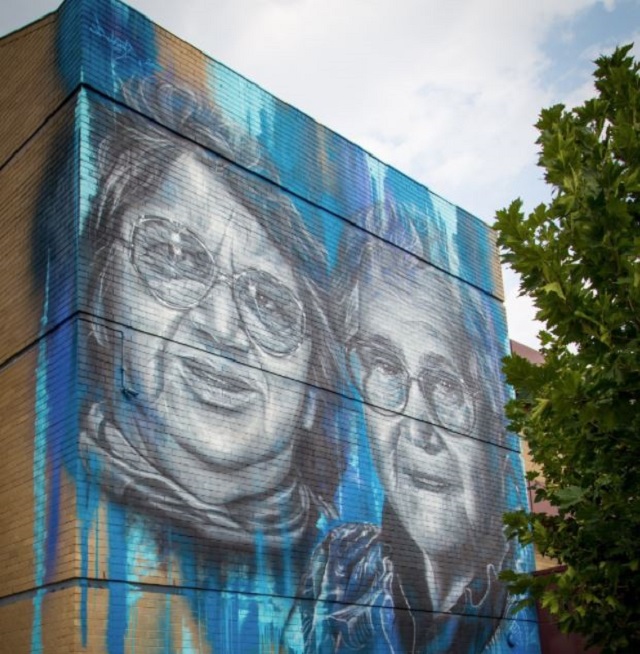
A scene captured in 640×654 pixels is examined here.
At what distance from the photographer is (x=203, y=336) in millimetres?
12219

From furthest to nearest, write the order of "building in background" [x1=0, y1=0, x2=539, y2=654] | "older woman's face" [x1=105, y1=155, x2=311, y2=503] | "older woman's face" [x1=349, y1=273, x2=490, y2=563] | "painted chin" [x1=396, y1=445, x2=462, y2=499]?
"painted chin" [x1=396, y1=445, x2=462, y2=499]
"older woman's face" [x1=349, y1=273, x2=490, y2=563]
"older woman's face" [x1=105, y1=155, x2=311, y2=503]
"building in background" [x1=0, y1=0, x2=539, y2=654]

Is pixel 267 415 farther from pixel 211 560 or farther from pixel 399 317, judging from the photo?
pixel 399 317

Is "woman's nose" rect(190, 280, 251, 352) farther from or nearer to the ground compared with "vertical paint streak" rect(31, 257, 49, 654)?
farther from the ground

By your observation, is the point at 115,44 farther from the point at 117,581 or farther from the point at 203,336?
the point at 117,581

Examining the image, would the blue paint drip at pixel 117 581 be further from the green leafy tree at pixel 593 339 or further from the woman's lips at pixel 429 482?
the woman's lips at pixel 429 482

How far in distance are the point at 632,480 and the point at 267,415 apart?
619 cm

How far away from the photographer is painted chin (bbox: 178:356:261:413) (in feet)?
39.0

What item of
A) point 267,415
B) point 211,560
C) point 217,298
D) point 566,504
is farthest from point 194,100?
point 566,504

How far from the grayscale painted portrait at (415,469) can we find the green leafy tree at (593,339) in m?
4.62

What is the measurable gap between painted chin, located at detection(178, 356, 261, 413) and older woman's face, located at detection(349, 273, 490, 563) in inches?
91.3

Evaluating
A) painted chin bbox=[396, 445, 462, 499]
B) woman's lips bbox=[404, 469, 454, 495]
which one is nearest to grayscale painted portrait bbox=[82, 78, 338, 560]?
painted chin bbox=[396, 445, 462, 499]

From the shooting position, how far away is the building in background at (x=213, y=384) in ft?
35.2

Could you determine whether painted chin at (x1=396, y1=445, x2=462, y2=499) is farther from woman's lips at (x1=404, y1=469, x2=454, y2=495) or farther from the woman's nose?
the woman's nose

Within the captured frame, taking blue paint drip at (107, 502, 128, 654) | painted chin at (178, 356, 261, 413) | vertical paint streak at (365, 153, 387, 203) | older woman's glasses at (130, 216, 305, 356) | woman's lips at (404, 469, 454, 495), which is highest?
vertical paint streak at (365, 153, 387, 203)
